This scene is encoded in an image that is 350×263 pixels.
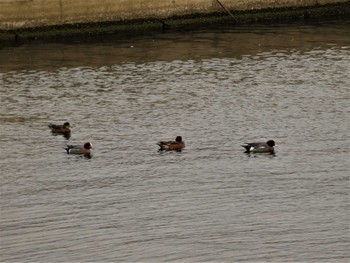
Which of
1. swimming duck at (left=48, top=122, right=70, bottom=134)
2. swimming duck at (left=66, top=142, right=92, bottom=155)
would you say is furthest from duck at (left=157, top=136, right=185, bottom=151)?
swimming duck at (left=48, top=122, right=70, bottom=134)

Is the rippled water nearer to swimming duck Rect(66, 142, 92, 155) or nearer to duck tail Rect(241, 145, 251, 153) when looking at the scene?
duck tail Rect(241, 145, 251, 153)

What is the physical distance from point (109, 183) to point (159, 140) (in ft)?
11.5

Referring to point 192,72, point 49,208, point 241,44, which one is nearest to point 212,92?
point 192,72

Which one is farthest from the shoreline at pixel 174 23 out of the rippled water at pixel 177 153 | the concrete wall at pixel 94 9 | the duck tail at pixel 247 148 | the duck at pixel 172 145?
the duck tail at pixel 247 148

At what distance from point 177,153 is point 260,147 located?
187cm

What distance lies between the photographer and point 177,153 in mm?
33000

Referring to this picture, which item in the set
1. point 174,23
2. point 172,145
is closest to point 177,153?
point 172,145

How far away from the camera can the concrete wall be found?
4625 cm

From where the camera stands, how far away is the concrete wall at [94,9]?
1821 inches

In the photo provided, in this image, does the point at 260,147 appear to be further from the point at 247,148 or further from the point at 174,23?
the point at 174,23

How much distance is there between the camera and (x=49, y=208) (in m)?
28.9

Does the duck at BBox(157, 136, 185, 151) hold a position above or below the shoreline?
below

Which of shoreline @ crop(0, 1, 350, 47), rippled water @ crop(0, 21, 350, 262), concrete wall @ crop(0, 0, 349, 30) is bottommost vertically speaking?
rippled water @ crop(0, 21, 350, 262)

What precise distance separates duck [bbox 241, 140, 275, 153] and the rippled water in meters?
0.18
